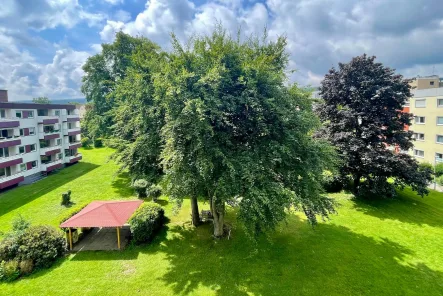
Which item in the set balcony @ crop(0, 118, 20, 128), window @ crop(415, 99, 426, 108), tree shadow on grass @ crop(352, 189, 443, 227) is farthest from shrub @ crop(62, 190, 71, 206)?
window @ crop(415, 99, 426, 108)

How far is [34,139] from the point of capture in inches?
1193

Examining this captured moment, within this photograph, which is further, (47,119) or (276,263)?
(47,119)

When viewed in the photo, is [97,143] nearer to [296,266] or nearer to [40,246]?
[40,246]

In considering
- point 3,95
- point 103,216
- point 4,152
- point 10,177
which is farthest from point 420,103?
point 3,95

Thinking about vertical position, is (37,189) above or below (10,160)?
below

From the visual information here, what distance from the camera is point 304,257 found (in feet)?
42.8

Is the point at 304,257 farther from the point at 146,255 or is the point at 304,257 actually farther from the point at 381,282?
the point at 146,255

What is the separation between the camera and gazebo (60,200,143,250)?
13664 millimetres

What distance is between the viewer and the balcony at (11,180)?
80.8 ft

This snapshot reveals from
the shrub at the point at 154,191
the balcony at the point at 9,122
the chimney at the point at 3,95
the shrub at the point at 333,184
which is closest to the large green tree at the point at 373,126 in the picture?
the shrub at the point at 333,184

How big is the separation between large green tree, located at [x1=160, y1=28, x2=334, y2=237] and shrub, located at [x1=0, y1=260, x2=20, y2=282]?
8175 mm

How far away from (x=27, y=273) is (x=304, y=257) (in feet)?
45.0

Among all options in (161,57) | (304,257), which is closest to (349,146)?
(304,257)

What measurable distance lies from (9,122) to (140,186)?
54.5ft
